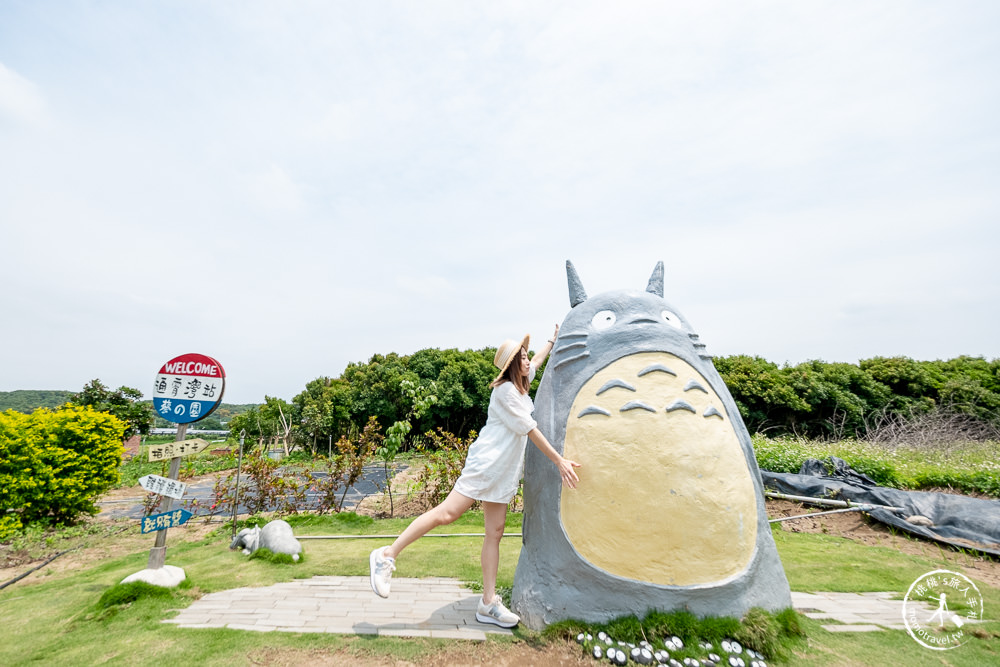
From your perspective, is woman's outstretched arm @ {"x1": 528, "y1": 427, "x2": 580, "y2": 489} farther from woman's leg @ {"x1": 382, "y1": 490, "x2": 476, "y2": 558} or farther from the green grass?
the green grass

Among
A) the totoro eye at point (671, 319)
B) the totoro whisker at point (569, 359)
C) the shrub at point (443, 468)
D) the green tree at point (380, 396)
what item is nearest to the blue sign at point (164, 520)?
the totoro whisker at point (569, 359)

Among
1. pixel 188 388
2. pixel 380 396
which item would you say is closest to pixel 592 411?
pixel 188 388

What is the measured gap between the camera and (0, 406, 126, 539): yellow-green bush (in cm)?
732

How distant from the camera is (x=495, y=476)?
3195 mm

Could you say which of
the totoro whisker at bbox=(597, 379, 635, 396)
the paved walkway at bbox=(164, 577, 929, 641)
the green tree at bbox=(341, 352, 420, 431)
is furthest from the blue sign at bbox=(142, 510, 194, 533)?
the green tree at bbox=(341, 352, 420, 431)

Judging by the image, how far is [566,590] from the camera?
122 inches

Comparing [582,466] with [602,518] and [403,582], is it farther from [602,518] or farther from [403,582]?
[403,582]

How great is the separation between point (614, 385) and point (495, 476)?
107 centimetres

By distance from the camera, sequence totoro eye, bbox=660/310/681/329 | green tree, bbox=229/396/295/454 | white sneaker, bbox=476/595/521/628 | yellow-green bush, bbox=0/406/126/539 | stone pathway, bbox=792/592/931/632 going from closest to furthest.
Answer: white sneaker, bbox=476/595/521/628
stone pathway, bbox=792/592/931/632
totoro eye, bbox=660/310/681/329
yellow-green bush, bbox=0/406/126/539
green tree, bbox=229/396/295/454

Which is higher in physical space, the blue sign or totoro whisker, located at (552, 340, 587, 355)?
totoro whisker, located at (552, 340, 587, 355)

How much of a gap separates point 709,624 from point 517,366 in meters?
1.98

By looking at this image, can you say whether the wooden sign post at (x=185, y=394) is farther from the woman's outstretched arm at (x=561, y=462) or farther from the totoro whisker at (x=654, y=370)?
the totoro whisker at (x=654, y=370)

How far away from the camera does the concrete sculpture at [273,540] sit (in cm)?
502

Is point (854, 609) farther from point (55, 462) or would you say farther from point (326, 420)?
point (326, 420)
